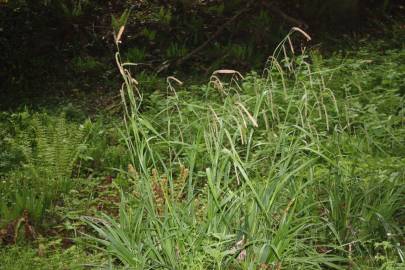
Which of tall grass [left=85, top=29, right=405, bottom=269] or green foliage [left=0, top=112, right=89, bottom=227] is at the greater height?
tall grass [left=85, top=29, right=405, bottom=269]

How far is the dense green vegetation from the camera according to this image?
352 centimetres

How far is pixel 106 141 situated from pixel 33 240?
81.5 inches

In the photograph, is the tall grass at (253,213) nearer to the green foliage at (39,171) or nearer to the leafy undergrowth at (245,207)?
the leafy undergrowth at (245,207)

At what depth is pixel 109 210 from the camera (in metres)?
5.00

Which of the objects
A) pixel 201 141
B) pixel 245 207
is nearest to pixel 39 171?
pixel 201 141

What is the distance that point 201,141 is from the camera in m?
5.33

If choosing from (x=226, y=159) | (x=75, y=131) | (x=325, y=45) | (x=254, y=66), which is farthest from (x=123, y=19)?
(x=226, y=159)

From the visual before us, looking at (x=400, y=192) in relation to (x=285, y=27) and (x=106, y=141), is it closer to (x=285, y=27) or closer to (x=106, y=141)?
(x=106, y=141)

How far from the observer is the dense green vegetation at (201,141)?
352 cm

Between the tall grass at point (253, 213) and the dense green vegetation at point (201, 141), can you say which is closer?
the tall grass at point (253, 213)

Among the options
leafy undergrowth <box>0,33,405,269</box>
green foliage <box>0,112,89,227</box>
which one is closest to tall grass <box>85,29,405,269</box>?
leafy undergrowth <box>0,33,405,269</box>

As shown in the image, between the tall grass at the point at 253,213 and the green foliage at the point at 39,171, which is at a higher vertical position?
the tall grass at the point at 253,213

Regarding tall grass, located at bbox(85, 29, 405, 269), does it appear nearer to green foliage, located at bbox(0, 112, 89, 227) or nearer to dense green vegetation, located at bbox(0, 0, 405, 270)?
dense green vegetation, located at bbox(0, 0, 405, 270)

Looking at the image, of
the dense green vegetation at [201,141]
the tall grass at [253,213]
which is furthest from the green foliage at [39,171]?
the tall grass at [253,213]
